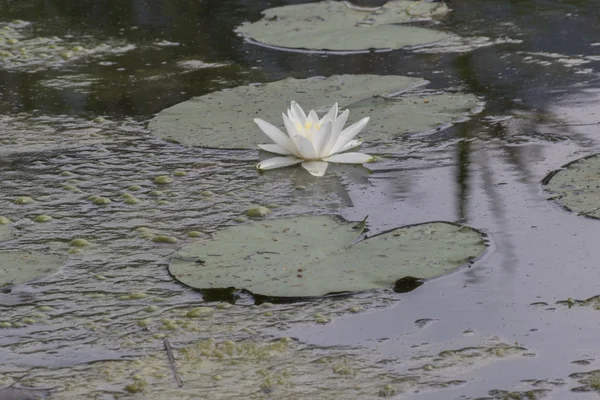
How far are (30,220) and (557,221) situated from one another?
172 cm

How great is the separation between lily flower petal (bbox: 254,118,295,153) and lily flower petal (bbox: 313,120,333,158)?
10cm

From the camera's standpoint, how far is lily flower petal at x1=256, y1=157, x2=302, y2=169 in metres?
3.67

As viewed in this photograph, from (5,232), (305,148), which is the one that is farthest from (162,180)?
(5,232)

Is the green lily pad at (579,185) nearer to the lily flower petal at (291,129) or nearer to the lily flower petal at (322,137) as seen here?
the lily flower petal at (322,137)

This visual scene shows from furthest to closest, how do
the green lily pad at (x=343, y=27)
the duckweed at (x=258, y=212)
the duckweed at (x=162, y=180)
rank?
1. the green lily pad at (x=343, y=27)
2. the duckweed at (x=162, y=180)
3. the duckweed at (x=258, y=212)

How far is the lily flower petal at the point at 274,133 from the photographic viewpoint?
12.3 ft

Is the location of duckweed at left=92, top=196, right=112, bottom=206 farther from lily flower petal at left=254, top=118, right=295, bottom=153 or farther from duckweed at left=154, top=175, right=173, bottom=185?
lily flower petal at left=254, top=118, right=295, bottom=153

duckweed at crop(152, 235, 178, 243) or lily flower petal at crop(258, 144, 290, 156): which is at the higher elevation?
lily flower petal at crop(258, 144, 290, 156)

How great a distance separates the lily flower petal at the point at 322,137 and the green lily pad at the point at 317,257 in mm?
681

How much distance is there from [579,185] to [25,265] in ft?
5.84

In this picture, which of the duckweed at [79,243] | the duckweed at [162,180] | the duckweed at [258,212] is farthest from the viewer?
the duckweed at [162,180]

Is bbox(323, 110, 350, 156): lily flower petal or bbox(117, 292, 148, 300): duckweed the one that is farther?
bbox(323, 110, 350, 156): lily flower petal

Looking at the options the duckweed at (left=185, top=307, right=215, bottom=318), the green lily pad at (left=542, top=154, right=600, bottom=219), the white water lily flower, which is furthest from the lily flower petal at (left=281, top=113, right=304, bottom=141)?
the duckweed at (left=185, top=307, right=215, bottom=318)

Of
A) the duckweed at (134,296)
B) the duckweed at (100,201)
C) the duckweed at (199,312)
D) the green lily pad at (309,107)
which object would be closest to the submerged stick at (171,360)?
the duckweed at (199,312)
